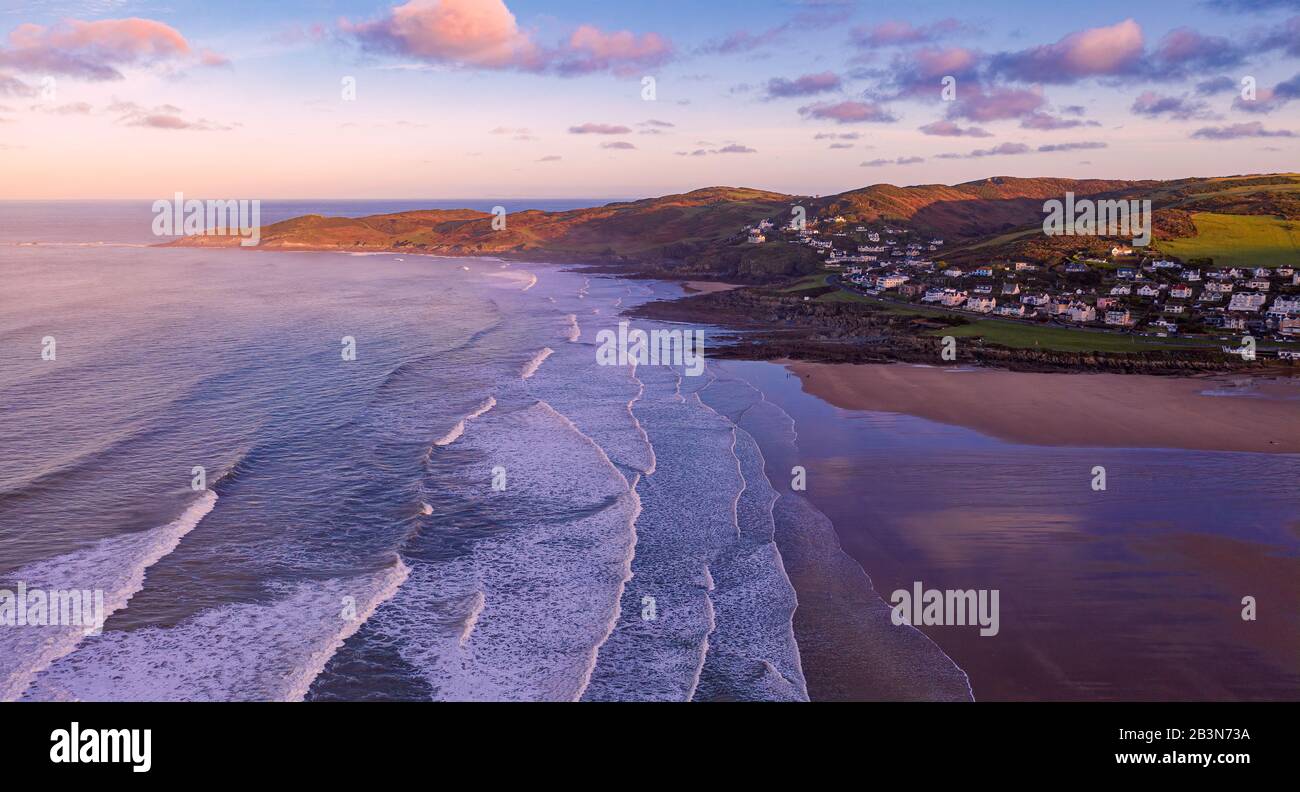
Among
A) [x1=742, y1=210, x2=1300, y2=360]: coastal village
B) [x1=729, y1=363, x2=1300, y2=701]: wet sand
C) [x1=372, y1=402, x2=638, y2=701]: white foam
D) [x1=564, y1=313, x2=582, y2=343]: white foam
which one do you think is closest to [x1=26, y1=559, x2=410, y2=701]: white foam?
[x1=372, y1=402, x2=638, y2=701]: white foam

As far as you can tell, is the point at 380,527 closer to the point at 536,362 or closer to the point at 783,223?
the point at 536,362

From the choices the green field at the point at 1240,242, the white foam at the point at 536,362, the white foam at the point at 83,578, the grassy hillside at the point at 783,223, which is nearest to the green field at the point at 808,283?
the grassy hillside at the point at 783,223

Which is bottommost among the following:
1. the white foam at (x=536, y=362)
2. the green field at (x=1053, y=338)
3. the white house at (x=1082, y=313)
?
the white foam at (x=536, y=362)

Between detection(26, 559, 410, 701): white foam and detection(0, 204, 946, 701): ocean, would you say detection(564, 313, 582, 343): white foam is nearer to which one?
detection(0, 204, 946, 701): ocean

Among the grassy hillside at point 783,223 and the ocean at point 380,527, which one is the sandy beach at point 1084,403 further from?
the grassy hillside at point 783,223

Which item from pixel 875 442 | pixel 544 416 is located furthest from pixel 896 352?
pixel 544 416

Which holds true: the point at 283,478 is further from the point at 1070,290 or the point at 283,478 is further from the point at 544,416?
the point at 1070,290
